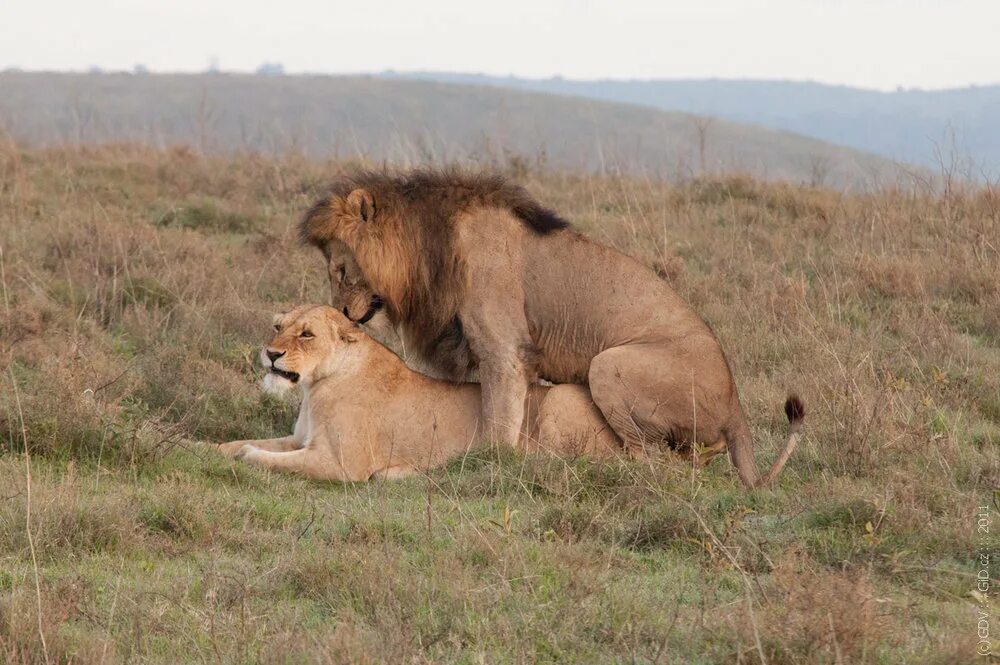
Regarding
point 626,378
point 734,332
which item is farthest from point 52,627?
point 734,332

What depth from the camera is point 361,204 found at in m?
6.73

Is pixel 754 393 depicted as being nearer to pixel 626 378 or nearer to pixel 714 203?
pixel 626 378

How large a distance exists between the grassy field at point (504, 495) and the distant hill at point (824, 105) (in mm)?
30647

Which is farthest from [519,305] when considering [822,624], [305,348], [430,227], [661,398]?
[822,624]

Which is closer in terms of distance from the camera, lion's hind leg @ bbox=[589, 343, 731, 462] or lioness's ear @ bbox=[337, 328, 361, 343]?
lion's hind leg @ bbox=[589, 343, 731, 462]

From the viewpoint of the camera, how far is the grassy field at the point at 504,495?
409cm

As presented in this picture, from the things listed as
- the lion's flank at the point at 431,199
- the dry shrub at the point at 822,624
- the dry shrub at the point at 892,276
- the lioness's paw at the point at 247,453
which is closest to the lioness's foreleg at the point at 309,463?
the lioness's paw at the point at 247,453

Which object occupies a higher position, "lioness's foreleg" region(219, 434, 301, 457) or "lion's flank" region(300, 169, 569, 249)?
"lion's flank" region(300, 169, 569, 249)

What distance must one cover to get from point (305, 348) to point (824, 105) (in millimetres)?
152333

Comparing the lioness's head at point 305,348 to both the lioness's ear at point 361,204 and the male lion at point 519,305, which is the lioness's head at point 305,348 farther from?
the lioness's ear at point 361,204

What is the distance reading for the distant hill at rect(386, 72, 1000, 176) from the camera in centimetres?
8767

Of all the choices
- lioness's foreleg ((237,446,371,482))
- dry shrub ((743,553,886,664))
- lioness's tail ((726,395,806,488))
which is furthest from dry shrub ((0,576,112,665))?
lioness's tail ((726,395,806,488))

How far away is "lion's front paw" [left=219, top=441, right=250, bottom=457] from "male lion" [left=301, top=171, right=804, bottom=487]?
0.89 meters

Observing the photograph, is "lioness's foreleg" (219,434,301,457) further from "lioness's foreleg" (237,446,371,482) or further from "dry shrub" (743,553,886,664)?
"dry shrub" (743,553,886,664)
